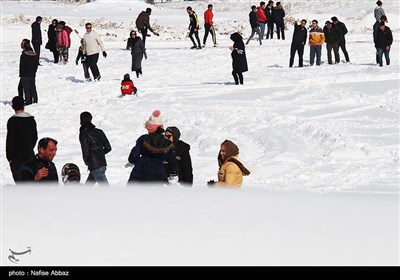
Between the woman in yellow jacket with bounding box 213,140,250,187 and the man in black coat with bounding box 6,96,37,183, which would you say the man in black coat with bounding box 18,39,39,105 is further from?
the woman in yellow jacket with bounding box 213,140,250,187

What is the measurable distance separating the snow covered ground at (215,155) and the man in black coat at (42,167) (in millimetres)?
680

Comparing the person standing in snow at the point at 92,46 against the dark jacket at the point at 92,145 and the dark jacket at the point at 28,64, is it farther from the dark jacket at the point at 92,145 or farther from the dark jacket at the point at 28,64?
the dark jacket at the point at 92,145

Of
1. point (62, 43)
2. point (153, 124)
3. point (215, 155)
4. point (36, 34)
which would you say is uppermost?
point (153, 124)

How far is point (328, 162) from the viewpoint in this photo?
13094 millimetres

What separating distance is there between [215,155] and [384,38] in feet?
32.8

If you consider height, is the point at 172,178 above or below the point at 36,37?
above

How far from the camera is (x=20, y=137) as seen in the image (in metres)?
10.4

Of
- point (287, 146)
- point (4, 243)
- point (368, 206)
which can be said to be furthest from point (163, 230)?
point (287, 146)

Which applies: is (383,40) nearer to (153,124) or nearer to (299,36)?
(299,36)

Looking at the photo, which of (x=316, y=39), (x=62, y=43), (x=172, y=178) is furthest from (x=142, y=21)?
(x=172, y=178)

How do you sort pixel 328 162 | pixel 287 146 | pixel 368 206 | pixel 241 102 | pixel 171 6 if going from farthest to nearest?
1. pixel 171 6
2. pixel 241 102
3. pixel 287 146
4. pixel 328 162
5. pixel 368 206

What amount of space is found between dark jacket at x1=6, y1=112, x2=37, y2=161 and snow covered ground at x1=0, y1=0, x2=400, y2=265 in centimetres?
152

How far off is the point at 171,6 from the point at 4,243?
192ft

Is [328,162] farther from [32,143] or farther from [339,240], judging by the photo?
[339,240]
